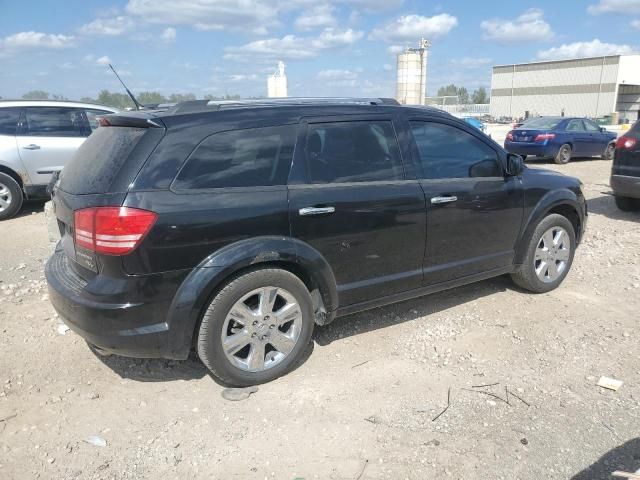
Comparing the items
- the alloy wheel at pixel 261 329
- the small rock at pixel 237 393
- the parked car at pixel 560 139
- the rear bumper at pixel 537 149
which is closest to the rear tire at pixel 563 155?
the parked car at pixel 560 139

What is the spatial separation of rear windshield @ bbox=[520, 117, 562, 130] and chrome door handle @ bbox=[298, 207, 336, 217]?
14.1 metres

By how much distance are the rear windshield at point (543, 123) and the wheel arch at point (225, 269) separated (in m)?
14.2

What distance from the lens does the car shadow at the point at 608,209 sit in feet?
26.2

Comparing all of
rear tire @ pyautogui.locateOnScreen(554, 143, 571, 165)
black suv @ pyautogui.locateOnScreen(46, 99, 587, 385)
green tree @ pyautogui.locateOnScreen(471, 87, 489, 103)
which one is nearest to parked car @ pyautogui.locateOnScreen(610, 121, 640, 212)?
black suv @ pyautogui.locateOnScreen(46, 99, 587, 385)

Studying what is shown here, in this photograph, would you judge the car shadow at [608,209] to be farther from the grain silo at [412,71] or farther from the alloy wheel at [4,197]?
the grain silo at [412,71]

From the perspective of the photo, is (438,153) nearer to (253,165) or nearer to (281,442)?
(253,165)

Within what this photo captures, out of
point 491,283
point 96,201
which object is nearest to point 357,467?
point 96,201

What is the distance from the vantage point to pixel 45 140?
26.4 ft

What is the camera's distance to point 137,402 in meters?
3.20

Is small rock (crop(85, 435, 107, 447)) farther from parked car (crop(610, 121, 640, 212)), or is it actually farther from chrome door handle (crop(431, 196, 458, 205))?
parked car (crop(610, 121, 640, 212))

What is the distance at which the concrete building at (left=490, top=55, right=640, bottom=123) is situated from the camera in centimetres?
6788

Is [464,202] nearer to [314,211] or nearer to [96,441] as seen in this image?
[314,211]

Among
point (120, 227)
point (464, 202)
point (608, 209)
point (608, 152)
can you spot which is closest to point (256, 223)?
point (120, 227)

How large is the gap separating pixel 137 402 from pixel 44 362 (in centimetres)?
96
